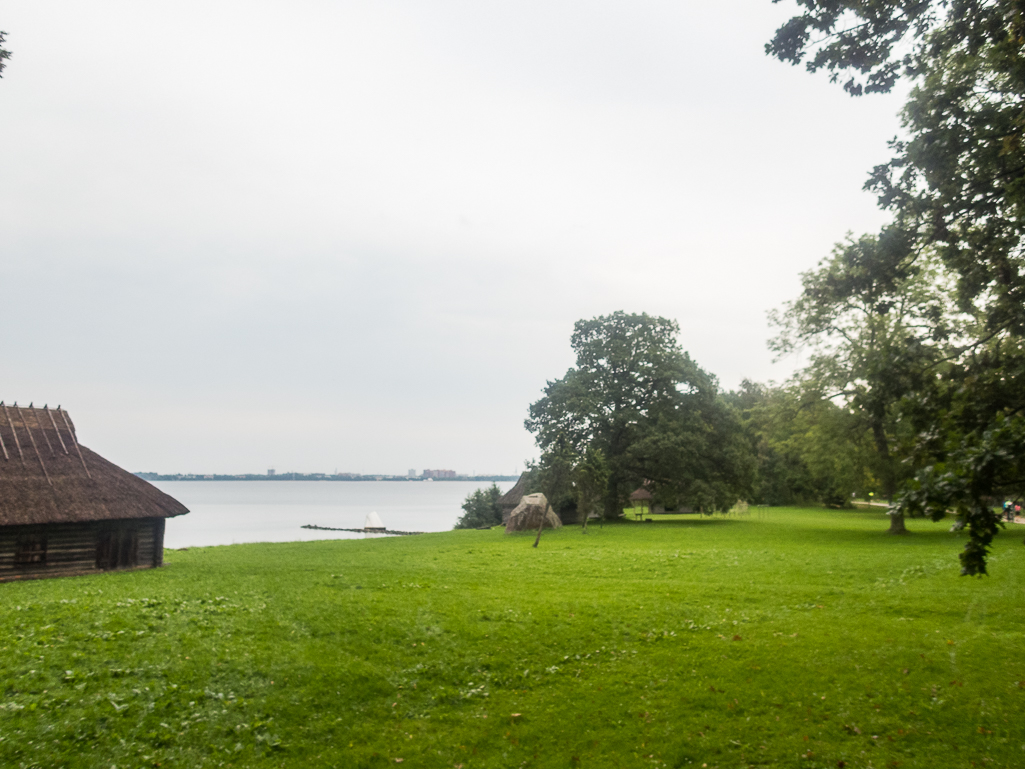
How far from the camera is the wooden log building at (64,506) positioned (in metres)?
20.6

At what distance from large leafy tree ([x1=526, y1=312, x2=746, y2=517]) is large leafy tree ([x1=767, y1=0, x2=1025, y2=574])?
93.8ft

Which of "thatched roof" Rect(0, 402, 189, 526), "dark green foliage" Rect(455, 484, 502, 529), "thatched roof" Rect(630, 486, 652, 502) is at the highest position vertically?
"thatched roof" Rect(0, 402, 189, 526)

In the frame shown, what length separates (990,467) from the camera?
6.18 metres

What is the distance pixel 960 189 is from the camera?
10.1 meters

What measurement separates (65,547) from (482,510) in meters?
39.3

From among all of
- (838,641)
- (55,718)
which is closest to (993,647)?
(838,641)

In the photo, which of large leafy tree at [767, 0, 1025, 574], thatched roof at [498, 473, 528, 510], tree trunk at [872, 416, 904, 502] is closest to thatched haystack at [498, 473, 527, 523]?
thatched roof at [498, 473, 528, 510]

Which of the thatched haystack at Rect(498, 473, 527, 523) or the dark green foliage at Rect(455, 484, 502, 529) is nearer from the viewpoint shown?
the thatched haystack at Rect(498, 473, 527, 523)

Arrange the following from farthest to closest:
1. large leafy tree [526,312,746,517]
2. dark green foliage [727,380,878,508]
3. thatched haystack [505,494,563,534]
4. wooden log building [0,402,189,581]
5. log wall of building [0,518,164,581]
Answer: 1. large leafy tree [526,312,746,517]
2. thatched haystack [505,494,563,534]
3. dark green foliage [727,380,878,508]
4. wooden log building [0,402,189,581]
5. log wall of building [0,518,164,581]

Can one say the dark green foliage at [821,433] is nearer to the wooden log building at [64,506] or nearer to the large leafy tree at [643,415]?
the large leafy tree at [643,415]

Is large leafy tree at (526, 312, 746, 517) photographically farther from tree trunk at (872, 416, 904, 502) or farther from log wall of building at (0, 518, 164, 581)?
log wall of building at (0, 518, 164, 581)

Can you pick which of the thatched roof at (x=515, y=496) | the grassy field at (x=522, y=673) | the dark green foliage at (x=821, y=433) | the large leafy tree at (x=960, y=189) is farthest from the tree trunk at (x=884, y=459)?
the thatched roof at (x=515, y=496)

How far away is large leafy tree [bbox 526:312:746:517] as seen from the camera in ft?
131

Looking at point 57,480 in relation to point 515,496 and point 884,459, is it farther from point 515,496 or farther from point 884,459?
point 884,459
